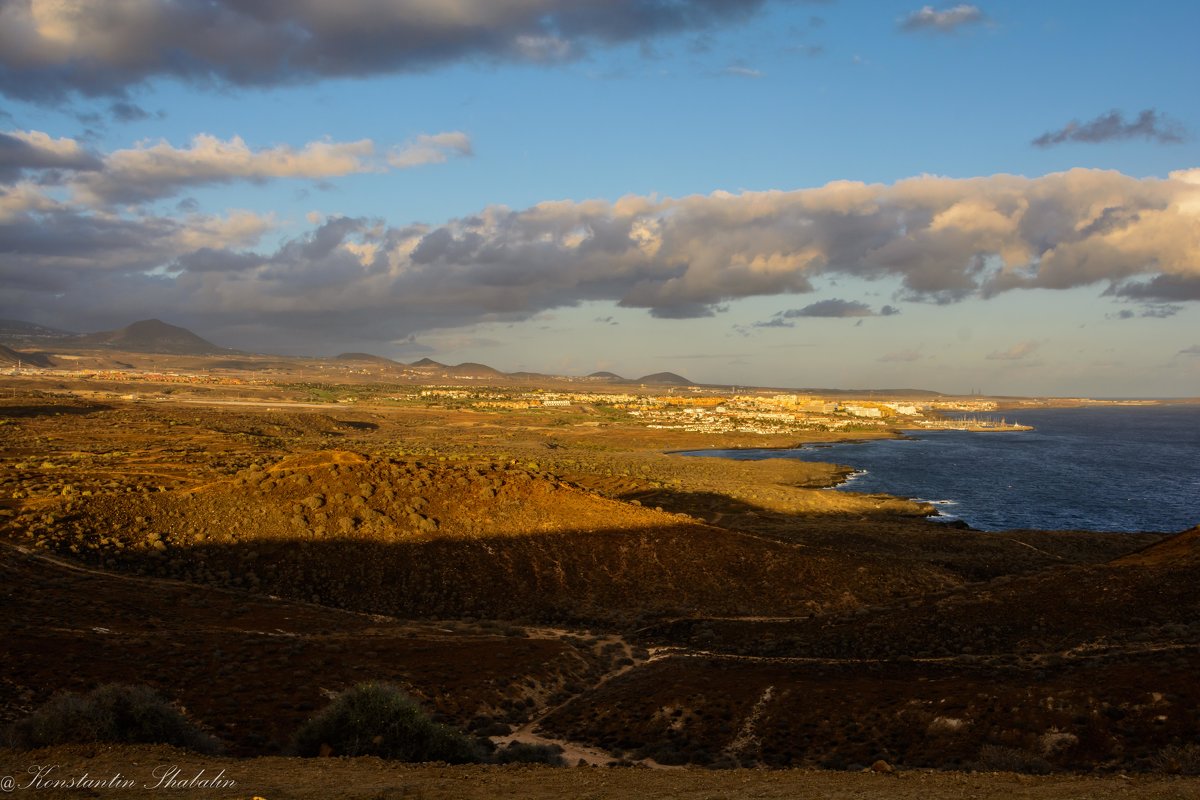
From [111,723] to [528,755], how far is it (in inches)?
304

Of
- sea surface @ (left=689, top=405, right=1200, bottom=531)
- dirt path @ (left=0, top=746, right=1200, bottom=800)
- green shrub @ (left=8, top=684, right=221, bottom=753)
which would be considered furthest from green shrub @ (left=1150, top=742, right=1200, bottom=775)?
sea surface @ (left=689, top=405, right=1200, bottom=531)

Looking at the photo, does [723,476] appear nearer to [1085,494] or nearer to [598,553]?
[1085,494]

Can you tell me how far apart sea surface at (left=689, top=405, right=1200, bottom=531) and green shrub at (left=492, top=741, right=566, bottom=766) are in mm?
52554

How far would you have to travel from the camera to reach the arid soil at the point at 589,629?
51.0 ft

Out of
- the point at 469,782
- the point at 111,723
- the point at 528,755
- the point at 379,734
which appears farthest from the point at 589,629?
the point at 111,723

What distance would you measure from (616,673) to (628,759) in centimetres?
677

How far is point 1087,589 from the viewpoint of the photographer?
26.2m

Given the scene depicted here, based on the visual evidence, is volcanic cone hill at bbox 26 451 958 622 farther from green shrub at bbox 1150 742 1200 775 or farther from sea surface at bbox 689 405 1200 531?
sea surface at bbox 689 405 1200 531

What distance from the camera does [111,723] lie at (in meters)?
13.5

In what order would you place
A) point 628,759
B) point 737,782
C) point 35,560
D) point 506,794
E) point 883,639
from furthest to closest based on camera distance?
point 35,560
point 883,639
point 628,759
point 737,782
point 506,794


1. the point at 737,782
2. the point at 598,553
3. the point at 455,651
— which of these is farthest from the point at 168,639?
the point at 598,553

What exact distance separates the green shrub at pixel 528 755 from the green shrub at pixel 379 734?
555 mm

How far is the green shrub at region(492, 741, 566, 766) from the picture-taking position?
625 inches

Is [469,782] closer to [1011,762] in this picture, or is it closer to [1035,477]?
[1011,762]
